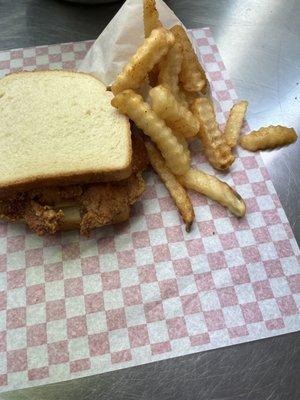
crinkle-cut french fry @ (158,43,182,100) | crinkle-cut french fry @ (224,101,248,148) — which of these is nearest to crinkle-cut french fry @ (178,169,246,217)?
crinkle-cut french fry @ (224,101,248,148)

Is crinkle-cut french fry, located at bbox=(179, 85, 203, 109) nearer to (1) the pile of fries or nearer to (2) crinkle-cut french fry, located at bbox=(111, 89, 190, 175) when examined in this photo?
(1) the pile of fries

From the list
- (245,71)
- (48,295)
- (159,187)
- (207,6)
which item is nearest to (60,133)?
(159,187)

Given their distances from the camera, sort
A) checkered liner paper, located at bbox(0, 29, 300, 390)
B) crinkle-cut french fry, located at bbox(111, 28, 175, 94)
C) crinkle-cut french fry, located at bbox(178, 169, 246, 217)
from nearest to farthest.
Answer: checkered liner paper, located at bbox(0, 29, 300, 390)
crinkle-cut french fry, located at bbox(111, 28, 175, 94)
crinkle-cut french fry, located at bbox(178, 169, 246, 217)

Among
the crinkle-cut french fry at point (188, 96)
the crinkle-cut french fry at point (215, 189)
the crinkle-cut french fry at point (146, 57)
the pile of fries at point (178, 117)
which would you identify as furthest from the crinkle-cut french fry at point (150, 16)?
the crinkle-cut french fry at point (215, 189)

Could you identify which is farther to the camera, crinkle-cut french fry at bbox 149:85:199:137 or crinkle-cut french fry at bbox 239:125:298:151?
crinkle-cut french fry at bbox 239:125:298:151

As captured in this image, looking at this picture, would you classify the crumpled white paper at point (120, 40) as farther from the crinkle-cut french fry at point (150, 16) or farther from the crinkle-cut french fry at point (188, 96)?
the crinkle-cut french fry at point (188, 96)

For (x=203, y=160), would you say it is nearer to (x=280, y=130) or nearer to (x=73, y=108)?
(x=280, y=130)
